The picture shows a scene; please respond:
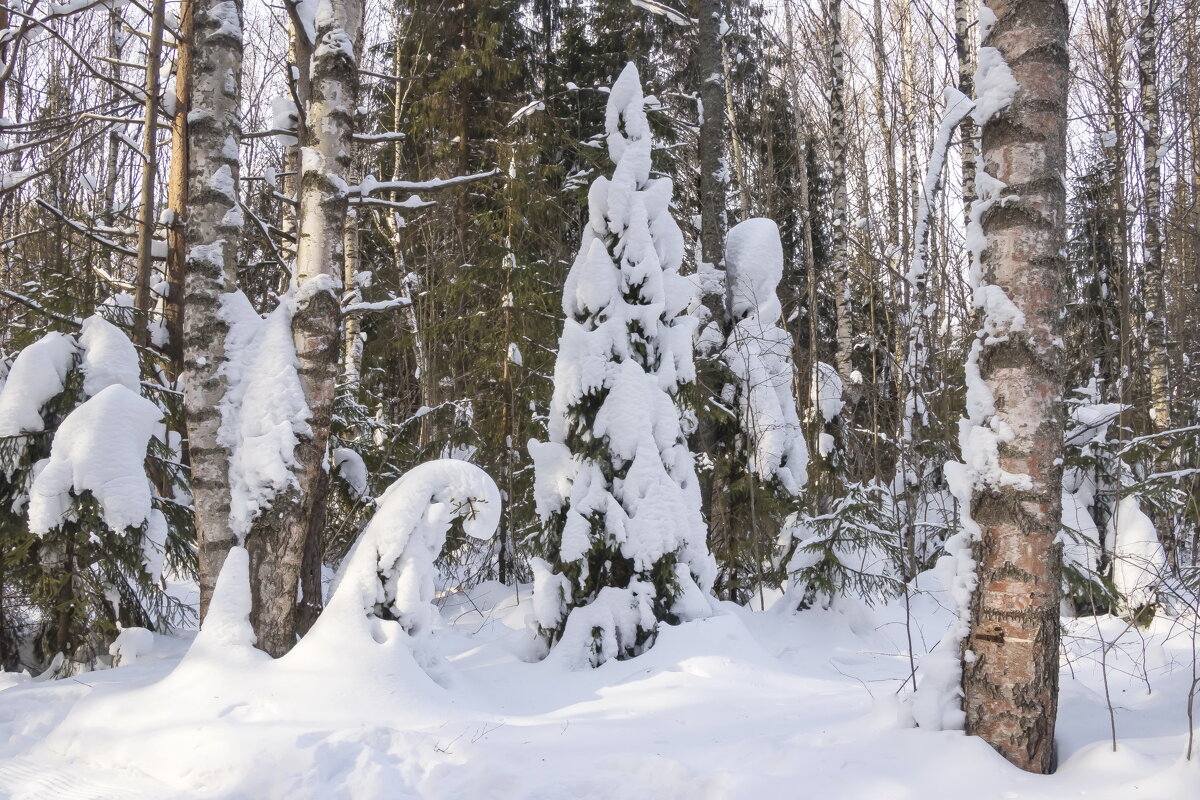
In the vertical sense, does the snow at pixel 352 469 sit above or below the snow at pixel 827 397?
below

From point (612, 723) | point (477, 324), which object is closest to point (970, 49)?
point (477, 324)

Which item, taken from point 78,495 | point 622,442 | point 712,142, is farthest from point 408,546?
point 712,142

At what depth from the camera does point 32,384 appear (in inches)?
194

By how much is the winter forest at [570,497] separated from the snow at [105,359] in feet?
0.08

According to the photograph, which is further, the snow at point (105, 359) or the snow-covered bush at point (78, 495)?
the snow at point (105, 359)

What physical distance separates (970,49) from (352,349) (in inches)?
346

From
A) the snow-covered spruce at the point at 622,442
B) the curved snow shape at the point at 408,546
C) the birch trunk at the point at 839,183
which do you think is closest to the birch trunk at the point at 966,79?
the birch trunk at the point at 839,183

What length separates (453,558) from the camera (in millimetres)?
7996

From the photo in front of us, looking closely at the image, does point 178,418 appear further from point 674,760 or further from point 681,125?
point 681,125

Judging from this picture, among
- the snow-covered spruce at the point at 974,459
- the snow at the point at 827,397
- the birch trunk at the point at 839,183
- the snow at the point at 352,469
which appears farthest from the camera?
the birch trunk at the point at 839,183

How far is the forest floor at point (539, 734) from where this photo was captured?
287 centimetres

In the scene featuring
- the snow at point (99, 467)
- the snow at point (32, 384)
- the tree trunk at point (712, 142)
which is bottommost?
the snow at point (99, 467)

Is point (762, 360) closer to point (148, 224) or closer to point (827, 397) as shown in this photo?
point (827, 397)

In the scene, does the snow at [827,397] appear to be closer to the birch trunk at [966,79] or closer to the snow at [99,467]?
the birch trunk at [966,79]
